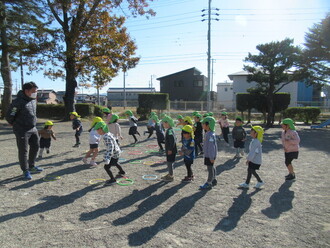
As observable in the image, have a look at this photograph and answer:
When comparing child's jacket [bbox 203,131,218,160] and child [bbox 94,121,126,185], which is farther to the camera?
child [bbox 94,121,126,185]

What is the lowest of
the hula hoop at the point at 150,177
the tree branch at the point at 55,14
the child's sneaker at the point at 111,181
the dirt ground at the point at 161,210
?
the dirt ground at the point at 161,210

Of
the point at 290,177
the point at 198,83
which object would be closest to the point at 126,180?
the point at 290,177

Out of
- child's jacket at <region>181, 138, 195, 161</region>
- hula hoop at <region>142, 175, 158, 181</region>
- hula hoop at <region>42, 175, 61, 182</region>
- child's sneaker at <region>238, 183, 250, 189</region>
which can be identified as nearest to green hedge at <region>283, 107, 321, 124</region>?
child's sneaker at <region>238, 183, 250, 189</region>

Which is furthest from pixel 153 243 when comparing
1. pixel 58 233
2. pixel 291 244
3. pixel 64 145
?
pixel 64 145

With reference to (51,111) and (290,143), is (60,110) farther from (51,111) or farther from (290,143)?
(290,143)

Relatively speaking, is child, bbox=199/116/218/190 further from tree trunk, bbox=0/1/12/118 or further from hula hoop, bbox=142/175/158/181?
tree trunk, bbox=0/1/12/118

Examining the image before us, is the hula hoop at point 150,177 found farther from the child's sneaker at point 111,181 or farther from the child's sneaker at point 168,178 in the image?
the child's sneaker at point 111,181

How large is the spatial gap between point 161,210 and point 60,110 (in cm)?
2534

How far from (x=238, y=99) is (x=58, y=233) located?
24577 millimetres

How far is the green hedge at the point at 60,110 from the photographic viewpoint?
26828mm

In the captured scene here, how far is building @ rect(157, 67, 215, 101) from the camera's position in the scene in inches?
2146

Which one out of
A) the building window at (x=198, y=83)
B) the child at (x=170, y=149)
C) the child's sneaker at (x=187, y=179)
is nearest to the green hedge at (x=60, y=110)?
the child at (x=170, y=149)

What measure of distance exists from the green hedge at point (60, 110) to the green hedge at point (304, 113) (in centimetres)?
1954

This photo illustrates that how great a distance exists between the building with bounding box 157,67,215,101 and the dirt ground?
4734 cm
